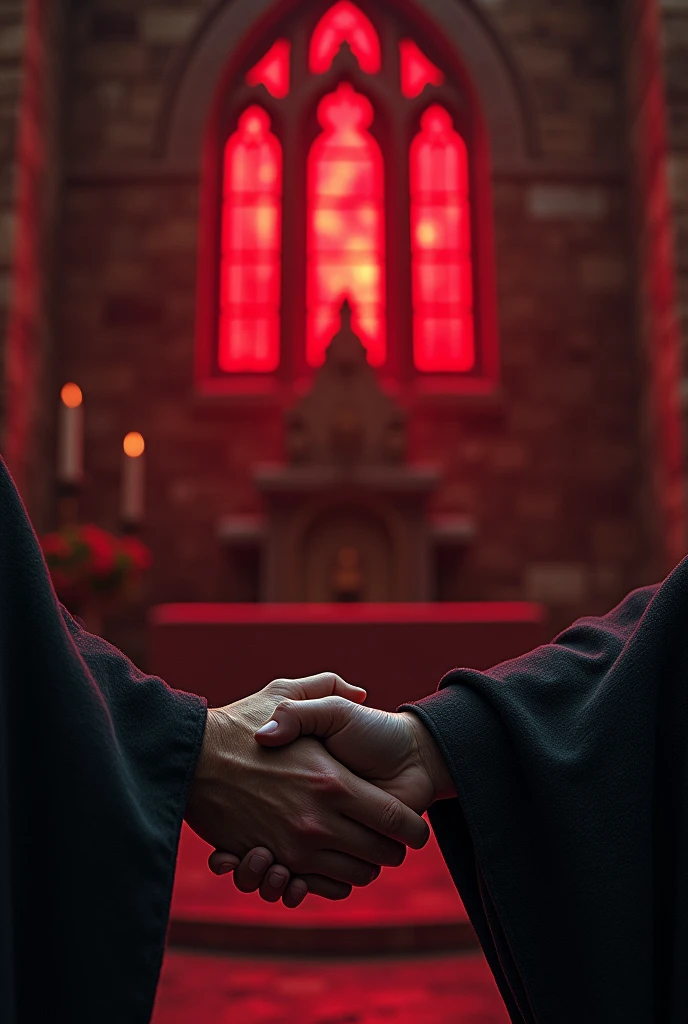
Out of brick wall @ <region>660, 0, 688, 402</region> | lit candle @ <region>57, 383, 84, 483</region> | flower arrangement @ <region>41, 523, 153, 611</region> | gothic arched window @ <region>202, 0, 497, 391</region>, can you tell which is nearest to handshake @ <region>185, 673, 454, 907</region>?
flower arrangement @ <region>41, 523, 153, 611</region>

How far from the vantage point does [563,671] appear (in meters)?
1.20

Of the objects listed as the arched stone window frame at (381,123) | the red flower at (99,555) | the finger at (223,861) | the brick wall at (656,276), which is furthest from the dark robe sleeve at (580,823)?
the arched stone window frame at (381,123)

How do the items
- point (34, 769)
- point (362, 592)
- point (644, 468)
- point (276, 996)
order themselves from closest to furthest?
point (34, 769) < point (276, 996) < point (362, 592) < point (644, 468)

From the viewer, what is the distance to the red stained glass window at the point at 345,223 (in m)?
6.19

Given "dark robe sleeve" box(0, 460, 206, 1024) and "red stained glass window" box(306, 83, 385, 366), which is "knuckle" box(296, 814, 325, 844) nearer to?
"dark robe sleeve" box(0, 460, 206, 1024)

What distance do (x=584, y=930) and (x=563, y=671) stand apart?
293 millimetres

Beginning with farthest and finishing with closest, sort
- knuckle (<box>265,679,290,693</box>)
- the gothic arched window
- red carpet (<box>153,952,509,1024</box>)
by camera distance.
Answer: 1. the gothic arched window
2. red carpet (<box>153,952,509,1024</box>)
3. knuckle (<box>265,679,290,693</box>)

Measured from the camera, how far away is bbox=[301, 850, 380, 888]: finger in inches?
50.1

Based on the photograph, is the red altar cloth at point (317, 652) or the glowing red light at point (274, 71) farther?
the glowing red light at point (274, 71)

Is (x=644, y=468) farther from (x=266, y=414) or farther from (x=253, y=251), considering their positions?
(x=253, y=251)

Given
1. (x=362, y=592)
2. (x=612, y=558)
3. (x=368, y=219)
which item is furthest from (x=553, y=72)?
(x=362, y=592)

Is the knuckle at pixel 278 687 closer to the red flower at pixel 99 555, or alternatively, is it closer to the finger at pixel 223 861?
the finger at pixel 223 861

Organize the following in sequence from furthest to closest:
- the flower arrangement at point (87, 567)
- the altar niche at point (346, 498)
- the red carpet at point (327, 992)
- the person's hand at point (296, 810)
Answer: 1. the altar niche at point (346, 498)
2. the flower arrangement at point (87, 567)
3. the red carpet at point (327, 992)
4. the person's hand at point (296, 810)

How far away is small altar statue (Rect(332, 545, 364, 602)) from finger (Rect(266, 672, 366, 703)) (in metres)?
3.49
